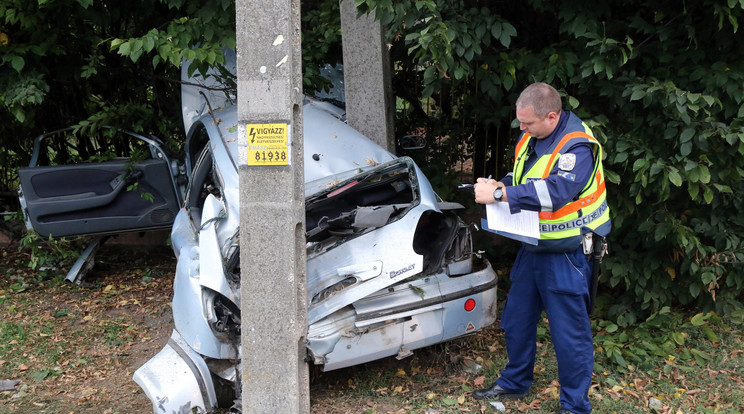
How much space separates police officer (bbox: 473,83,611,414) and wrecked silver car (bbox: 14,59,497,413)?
511 millimetres

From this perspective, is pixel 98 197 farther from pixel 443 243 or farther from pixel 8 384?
pixel 443 243

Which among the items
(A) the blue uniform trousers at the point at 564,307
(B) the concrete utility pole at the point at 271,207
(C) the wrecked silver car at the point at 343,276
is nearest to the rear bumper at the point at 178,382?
(C) the wrecked silver car at the point at 343,276

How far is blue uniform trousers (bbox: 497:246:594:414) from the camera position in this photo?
3.57m

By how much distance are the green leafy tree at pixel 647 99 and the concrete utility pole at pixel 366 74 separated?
2.01 ft

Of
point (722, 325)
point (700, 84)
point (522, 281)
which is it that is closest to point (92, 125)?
point (522, 281)

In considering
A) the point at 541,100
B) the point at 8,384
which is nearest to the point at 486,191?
the point at 541,100

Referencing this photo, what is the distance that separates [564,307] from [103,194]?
417cm

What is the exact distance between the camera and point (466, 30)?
427 cm

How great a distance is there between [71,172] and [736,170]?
5.21 m

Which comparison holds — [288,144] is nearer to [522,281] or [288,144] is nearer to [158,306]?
[522,281]

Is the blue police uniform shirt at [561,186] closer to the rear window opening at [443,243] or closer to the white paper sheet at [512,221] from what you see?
the white paper sheet at [512,221]

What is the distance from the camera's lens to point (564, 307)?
11.8 ft

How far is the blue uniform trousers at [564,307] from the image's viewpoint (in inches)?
141

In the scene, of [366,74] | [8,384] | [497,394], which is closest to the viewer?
[497,394]
